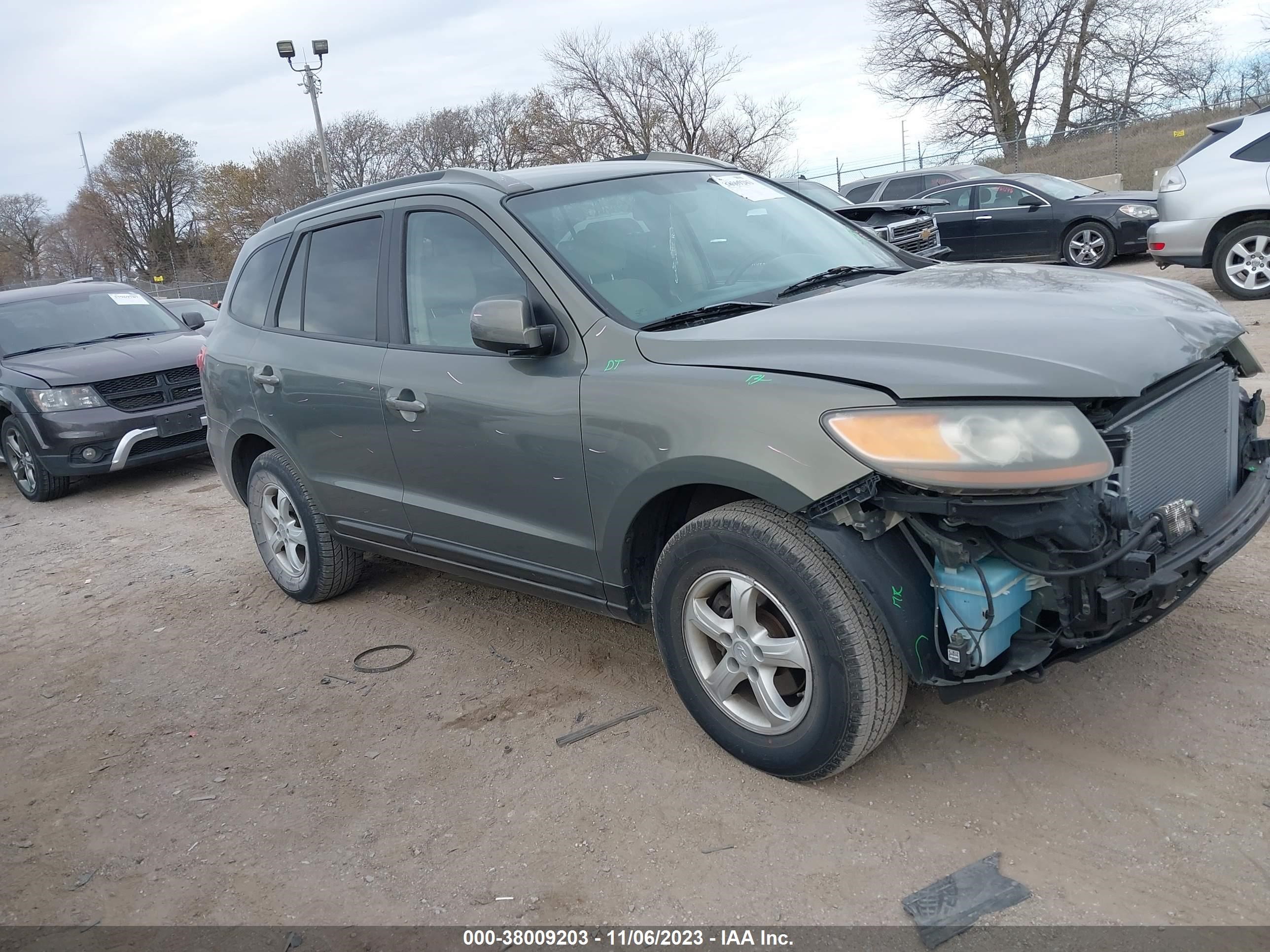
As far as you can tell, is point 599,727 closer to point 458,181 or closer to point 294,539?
point 458,181

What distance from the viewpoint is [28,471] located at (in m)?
8.97

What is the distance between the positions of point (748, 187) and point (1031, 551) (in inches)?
93.5

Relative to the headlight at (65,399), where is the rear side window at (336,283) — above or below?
above

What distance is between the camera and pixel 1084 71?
122ft

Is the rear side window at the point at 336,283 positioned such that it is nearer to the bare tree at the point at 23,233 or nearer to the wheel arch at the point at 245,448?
the wheel arch at the point at 245,448

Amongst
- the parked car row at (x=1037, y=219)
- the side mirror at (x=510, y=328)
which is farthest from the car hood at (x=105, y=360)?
the parked car row at (x=1037, y=219)

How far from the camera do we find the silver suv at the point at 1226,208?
30.2ft

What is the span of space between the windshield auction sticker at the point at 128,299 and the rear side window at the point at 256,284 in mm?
5675

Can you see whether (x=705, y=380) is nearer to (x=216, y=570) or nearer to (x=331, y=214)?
(x=331, y=214)

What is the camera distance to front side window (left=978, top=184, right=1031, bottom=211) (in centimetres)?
1418

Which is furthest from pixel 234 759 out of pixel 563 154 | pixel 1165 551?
pixel 563 154

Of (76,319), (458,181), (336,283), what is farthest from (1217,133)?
(76,319)

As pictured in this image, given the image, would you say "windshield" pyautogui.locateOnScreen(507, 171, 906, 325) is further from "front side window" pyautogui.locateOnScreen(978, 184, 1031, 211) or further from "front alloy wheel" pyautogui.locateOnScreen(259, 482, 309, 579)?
"front side window" pyautogui.locateOnScreen(978, 184, 1031, 211)

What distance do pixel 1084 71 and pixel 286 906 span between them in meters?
41.6
